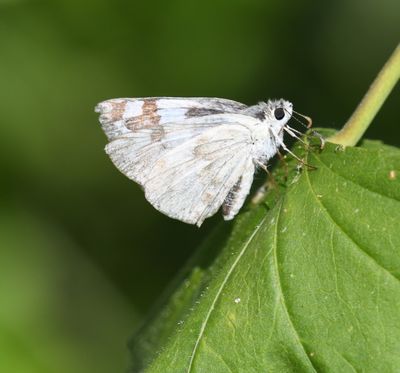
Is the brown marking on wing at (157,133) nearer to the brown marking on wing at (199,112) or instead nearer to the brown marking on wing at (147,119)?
the brown marking on wing at (147,119)

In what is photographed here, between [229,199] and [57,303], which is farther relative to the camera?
[57,303]

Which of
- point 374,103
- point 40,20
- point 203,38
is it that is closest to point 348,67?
A: point 203,38

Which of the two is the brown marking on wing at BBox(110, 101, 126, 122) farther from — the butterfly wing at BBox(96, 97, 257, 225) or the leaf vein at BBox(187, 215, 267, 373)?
the leaf vein at BBox(187, 215, 267, 373)

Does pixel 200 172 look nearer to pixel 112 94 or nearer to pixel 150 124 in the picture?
pixel 150 124

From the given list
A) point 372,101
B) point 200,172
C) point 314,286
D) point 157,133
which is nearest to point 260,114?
point 200,172

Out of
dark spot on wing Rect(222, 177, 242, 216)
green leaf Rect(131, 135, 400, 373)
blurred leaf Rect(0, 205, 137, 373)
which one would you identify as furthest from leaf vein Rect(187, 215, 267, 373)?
blurred leaf Rect(0, 205, 137, 373)

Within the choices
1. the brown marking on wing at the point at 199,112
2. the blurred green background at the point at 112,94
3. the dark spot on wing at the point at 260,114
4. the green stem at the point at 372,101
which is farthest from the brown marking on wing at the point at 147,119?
the blurred green background at the point at 112,94
